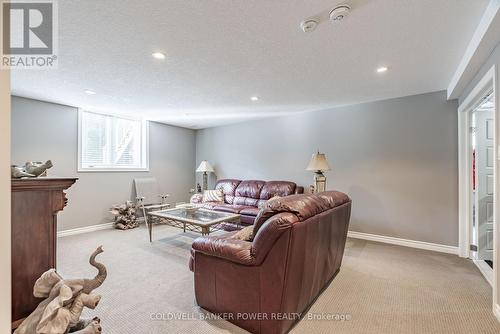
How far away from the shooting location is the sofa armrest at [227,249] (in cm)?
160

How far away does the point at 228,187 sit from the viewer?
17.4 feet

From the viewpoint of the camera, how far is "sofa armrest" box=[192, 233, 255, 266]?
1598 millimetres

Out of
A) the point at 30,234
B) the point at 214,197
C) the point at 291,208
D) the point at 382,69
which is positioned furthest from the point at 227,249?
the point at 214,197

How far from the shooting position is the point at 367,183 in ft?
12.9

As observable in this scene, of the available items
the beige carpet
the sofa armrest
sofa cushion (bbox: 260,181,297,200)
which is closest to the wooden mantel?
the beige carpet

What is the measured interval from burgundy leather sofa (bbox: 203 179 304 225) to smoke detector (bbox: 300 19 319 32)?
299cm

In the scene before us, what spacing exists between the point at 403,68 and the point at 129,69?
3273 millimetres

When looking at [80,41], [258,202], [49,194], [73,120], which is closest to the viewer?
[49,194]

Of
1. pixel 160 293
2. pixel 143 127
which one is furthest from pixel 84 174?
pixel 160 293

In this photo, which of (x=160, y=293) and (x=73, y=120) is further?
(x=73, y=120)

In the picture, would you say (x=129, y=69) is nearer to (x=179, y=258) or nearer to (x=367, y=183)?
(x=179, y=258)

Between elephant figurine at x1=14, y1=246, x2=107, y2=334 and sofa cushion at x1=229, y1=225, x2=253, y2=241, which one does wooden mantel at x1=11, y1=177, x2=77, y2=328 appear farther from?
sofa cushion at x1=229, y1=225, x2=253, y2=241

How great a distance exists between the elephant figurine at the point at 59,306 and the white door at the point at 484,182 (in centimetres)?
430

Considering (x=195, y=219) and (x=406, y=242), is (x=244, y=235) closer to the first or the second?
(x=195, y=219)
